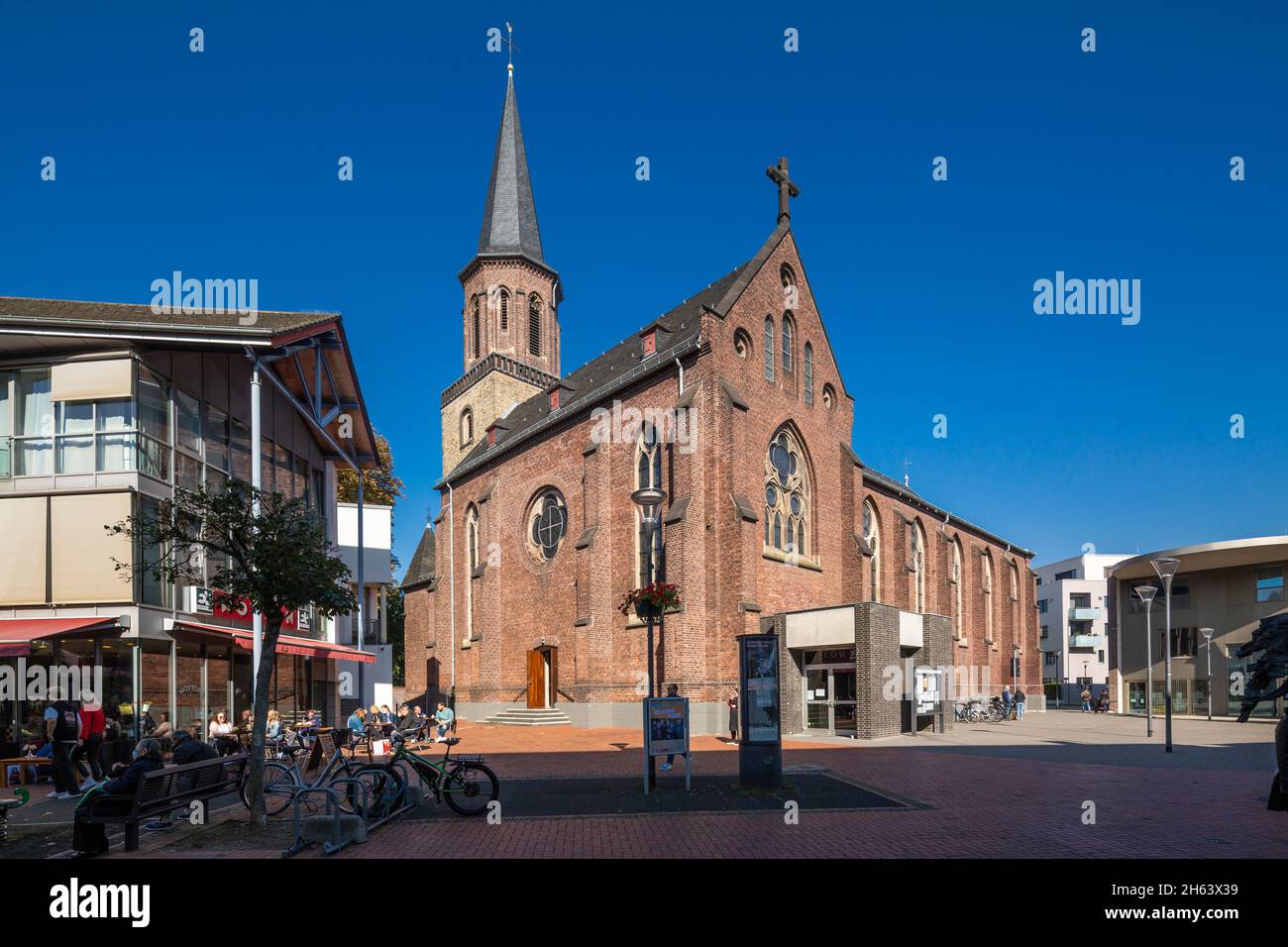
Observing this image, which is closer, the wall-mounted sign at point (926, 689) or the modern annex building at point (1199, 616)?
the wall-mounted sign at point (926, 689)

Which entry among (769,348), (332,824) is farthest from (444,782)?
(769,348)

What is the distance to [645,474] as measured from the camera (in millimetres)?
28875

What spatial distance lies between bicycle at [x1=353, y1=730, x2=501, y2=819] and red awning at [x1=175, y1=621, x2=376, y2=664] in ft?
18.1

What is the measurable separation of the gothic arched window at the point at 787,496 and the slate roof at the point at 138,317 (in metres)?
14.4

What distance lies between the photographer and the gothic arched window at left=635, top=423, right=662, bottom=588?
2811 cm

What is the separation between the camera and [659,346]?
2973cm

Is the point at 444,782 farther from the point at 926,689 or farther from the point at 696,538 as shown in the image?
the point at 926,689

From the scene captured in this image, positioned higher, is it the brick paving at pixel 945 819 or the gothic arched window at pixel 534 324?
the gothic arched window at pixel 534 324

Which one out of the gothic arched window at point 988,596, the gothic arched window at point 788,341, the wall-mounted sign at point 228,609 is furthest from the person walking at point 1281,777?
the gothic arched window at point 988,596

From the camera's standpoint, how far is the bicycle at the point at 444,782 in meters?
10.7

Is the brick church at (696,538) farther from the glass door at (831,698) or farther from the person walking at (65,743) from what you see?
the person walking at (65,743)

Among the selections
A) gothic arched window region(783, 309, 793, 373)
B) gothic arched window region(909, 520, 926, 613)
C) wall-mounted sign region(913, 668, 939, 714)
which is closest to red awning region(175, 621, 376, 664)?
wall-mounted sign region(913, 668, 939, 714)

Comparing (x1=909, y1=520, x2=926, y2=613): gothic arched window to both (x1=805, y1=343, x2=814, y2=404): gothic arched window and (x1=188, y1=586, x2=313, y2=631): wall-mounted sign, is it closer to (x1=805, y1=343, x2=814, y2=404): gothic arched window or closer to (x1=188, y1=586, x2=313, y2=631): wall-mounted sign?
(x1=805, y1=343, x2=814, y2=404): gothic arched window
